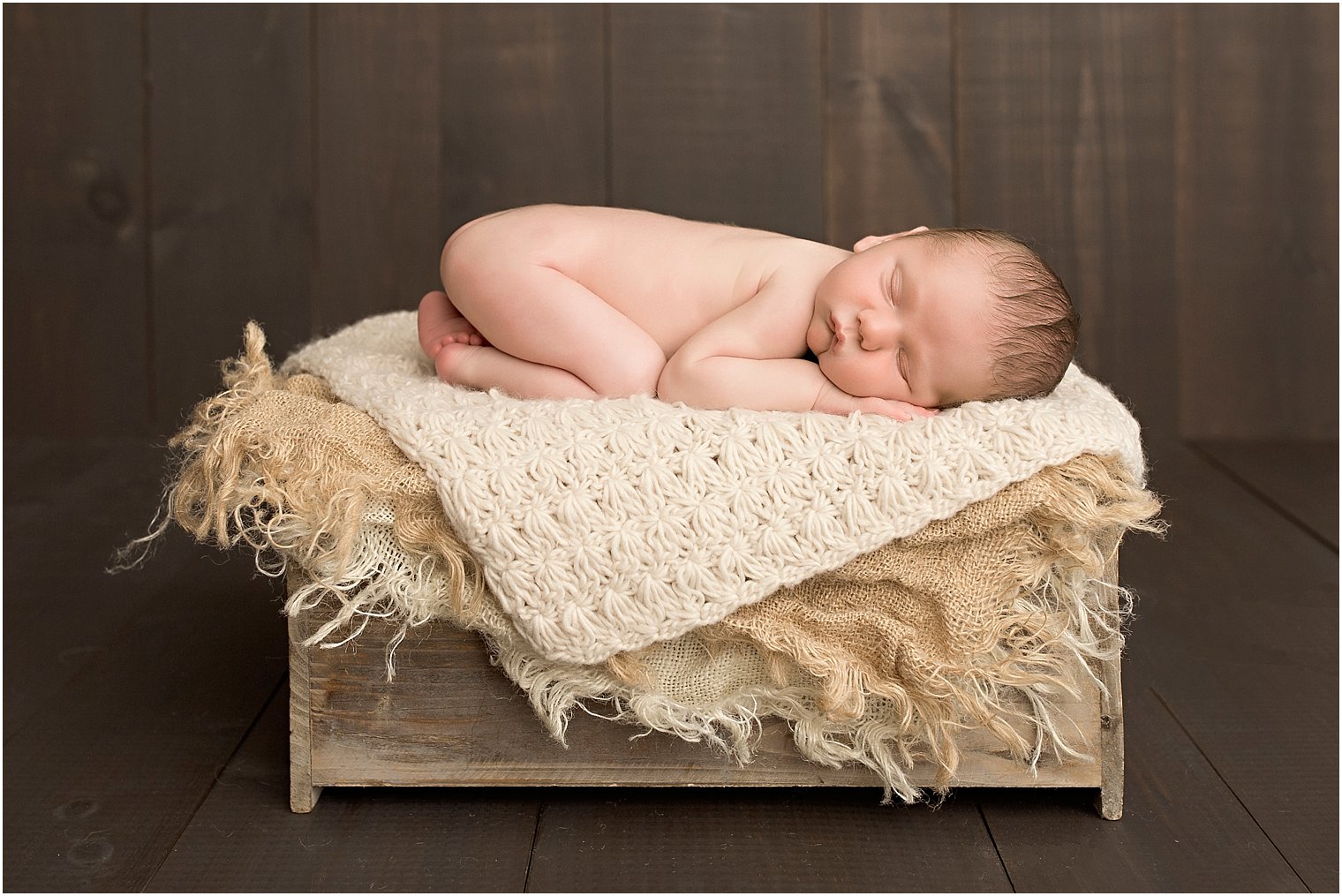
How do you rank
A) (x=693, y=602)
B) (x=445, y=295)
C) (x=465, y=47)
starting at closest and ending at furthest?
(x=693, y=602) < (x=445, y=295) < (x=465, y=47)

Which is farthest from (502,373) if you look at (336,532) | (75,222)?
(75,222)

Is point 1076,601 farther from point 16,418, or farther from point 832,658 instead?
point 16,418

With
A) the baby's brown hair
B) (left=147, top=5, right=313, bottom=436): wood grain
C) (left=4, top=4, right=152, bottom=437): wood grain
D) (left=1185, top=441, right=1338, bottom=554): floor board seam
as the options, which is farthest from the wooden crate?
(left=4, top=4, right=152, bottom=437): wood grain

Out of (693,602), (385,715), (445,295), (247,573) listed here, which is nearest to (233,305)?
(247,573)

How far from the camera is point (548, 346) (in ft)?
4.16

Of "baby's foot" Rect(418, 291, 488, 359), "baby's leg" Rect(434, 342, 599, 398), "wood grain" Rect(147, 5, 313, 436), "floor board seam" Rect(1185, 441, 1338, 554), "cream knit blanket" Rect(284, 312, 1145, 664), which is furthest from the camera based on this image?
"wood grain" Rect(147, 5, 313, 436)

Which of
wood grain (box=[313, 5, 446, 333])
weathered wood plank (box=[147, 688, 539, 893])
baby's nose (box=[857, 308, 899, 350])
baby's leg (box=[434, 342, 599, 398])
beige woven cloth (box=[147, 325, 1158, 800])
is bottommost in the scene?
weathered wood plank (box=[147, 688, 539, 893])

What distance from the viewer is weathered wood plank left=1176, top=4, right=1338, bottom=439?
2.40 m

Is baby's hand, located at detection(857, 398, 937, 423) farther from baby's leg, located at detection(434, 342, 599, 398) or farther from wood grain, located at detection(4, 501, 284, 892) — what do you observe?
wood grain, located at detection(4, 501, 284, 892)

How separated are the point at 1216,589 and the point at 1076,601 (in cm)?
76

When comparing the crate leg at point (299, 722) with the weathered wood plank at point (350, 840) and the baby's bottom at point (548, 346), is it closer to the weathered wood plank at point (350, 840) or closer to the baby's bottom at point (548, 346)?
the weathered wood plank at point (350, 840)

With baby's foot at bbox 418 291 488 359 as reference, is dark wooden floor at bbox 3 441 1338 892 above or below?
below

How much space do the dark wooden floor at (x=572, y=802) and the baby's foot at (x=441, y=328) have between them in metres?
0.40

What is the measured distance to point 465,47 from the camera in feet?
7.75
